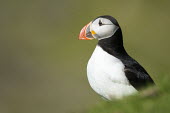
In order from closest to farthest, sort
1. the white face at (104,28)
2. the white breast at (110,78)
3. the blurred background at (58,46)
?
the white breast at (110,78) < the white face at (104,28) < the blurred background at (58,46)

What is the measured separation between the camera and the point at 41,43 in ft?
81.9

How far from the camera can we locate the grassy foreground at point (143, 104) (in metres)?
5.62

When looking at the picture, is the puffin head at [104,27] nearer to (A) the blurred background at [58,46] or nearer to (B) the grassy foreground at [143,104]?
(B) the grassy foreground at [143,104]

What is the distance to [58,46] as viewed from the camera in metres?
24.4

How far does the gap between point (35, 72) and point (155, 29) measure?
16.3 ft

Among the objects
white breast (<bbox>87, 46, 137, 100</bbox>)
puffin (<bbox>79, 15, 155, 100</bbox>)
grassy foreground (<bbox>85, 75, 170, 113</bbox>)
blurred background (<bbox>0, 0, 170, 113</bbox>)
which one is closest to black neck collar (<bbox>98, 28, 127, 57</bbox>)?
puffin (<bbox>79, 15, 155, 100</bbox>)

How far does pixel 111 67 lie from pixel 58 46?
16294 mm

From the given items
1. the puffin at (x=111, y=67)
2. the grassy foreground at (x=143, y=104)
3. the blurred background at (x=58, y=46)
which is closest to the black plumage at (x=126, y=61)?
the puffin at (x=111, y=67)

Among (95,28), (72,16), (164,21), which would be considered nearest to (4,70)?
(72,16)

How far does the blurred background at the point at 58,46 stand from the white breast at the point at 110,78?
31.1 feet

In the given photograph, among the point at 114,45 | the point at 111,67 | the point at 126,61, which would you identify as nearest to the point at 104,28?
the point at 114,45

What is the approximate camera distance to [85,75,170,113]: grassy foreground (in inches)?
221

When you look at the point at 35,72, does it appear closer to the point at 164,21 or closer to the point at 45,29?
the point at 45,29

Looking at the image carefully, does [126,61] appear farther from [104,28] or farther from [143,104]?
[143,104]
